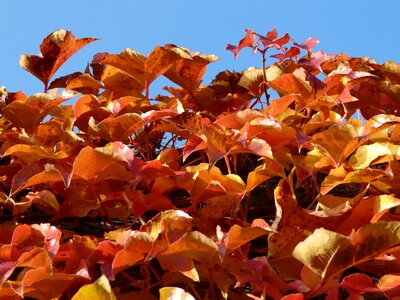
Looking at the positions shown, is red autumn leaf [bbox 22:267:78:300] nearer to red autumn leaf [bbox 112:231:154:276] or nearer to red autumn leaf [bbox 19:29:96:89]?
Result: red autumn leaf [bbox 112:231:154:276]

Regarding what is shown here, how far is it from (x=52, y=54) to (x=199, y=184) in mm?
526

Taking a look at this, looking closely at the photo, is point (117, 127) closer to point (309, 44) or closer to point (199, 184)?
point (199, 184)

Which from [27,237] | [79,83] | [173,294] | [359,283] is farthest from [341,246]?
[79,83]

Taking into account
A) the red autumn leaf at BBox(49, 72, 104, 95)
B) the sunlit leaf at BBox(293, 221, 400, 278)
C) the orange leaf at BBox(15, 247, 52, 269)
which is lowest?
the orange leaf at BBox(15, 247, 52, 269)

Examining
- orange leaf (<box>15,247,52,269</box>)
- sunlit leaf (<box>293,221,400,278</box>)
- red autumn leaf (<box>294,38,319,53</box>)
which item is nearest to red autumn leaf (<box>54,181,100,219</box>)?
orange leaf (<box>15,247,52,269</box>)

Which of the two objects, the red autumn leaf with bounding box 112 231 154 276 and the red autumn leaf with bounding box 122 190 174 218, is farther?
the red autumn leaf with bounding box 122 190 174 218

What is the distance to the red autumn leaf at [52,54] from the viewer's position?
1.43 metres

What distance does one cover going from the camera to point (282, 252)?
104cm

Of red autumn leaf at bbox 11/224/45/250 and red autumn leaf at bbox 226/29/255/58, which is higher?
red autumn leaf at bbox 226/29/255/58

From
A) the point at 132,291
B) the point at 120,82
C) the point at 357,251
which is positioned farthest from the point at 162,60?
the point at 357,251

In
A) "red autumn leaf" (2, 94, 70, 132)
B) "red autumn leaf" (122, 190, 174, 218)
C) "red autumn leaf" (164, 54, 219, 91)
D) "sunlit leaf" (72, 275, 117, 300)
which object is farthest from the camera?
"red autumn leaf" (164, 54, 219, 91)

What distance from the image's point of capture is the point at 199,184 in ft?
3.68

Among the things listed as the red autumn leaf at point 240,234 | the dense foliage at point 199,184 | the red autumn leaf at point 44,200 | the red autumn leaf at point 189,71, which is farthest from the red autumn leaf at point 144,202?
the red autumn leaf at point 189,71

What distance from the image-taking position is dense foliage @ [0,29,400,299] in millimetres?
951
